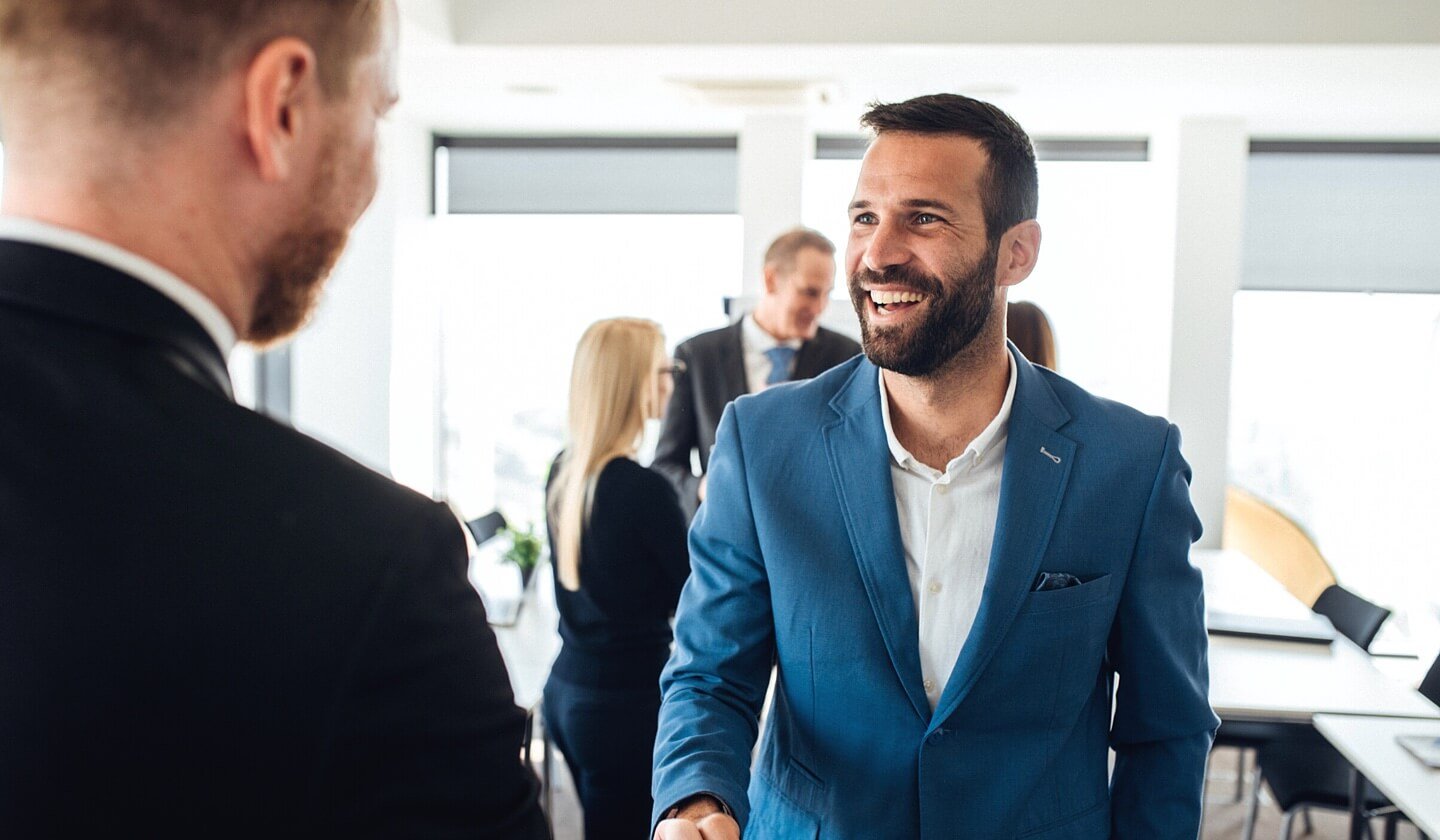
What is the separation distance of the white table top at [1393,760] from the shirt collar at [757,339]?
198 centimetres

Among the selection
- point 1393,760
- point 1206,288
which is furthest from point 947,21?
point 1393,760

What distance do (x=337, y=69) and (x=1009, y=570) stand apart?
3.53ft

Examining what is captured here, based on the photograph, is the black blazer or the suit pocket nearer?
the black blazer

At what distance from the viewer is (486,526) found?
5027 mm

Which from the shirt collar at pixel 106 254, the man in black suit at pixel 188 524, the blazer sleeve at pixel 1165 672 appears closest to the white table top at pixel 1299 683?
the blazer sleeve at pixel 1165 672

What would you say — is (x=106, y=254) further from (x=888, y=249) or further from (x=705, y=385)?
(x=705, y=385)

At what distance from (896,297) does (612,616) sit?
153 centimetres

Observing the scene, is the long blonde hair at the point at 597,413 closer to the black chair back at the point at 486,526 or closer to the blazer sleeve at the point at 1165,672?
the blazer sleeve at the point at 1165,672

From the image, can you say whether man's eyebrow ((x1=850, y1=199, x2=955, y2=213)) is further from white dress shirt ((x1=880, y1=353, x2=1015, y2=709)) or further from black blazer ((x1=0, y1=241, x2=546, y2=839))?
black blazer ((x1=0, y1=241, x2=546, y2=839))

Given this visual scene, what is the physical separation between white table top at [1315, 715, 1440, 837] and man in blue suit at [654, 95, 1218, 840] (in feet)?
3.85

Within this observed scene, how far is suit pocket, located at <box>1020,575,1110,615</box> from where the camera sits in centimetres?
142

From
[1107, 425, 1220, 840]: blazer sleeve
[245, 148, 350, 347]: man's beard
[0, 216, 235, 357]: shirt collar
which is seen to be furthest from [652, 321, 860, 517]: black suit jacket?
[0, 216, 235, 357]: shirt collar

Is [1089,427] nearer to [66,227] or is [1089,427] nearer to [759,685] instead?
[759,685]

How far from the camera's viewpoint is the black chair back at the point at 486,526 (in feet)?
16.3
